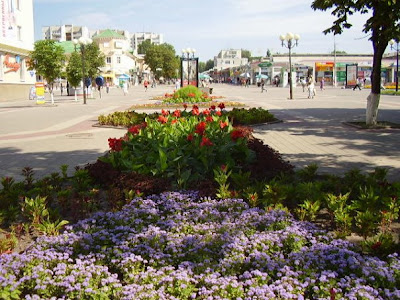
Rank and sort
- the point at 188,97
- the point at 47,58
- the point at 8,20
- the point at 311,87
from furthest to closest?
the point at 8,20 → the point at 311,87 → the point at 47,58 → the point at 188,97

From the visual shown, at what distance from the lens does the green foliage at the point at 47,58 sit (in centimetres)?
2784

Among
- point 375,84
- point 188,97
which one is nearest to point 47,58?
point 188,97

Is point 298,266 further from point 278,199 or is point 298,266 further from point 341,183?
point 341,183

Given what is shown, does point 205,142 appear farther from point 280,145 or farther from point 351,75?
point 351,75

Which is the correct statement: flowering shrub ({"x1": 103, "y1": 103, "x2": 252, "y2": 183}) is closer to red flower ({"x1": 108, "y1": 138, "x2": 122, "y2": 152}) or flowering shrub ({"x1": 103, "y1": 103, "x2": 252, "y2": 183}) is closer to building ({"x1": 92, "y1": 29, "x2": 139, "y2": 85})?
red flower ({"x1": 108, "y1": 138, "x2": 122, "y2": 152})

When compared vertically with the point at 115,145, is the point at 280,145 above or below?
below

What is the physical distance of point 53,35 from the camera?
655 feet

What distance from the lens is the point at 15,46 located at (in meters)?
39.2

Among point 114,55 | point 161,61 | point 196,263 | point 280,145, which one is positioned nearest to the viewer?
point 196,263

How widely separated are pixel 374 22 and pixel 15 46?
33835 mm

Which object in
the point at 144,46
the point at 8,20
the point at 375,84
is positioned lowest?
the point at 375,84

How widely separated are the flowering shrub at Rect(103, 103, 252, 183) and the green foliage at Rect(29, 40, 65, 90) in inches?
899

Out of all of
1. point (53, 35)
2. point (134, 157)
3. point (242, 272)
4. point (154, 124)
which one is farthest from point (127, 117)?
point (53, 35)

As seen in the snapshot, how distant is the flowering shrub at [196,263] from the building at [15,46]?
1364 inches
